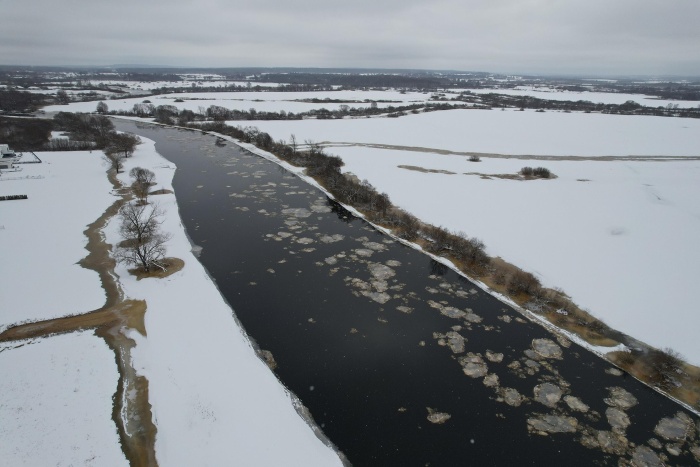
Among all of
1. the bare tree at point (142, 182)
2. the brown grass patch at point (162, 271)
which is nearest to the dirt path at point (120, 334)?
the brown grass patch at point (162, 271)

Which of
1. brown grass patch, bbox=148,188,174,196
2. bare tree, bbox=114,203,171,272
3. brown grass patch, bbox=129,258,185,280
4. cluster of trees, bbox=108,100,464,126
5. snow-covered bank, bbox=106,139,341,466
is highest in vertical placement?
cluster of trees, bbox=108,100,464,126

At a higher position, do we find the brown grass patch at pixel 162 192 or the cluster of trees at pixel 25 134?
the cluster of trees at pixel 25 134

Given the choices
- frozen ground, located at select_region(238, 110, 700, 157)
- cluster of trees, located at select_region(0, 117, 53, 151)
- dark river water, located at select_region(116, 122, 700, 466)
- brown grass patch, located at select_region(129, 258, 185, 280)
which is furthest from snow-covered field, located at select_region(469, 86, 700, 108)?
cluster of trees, located at select_region(0, 117, 53, 151)

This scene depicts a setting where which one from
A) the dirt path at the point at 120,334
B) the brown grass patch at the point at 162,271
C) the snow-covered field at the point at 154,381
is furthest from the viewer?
the brown grass patch at the point at 162,271

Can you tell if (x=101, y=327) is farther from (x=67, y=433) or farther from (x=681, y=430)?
(x=681, y=430)

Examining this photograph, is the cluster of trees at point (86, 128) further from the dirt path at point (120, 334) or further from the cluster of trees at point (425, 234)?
the dirt path at point (120, 334)

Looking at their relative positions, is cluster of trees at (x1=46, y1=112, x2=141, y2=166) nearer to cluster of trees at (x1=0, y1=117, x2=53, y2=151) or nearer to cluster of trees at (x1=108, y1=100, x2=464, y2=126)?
cluster of trees at (x1=0, y1=117, x2=53, y2=151)
